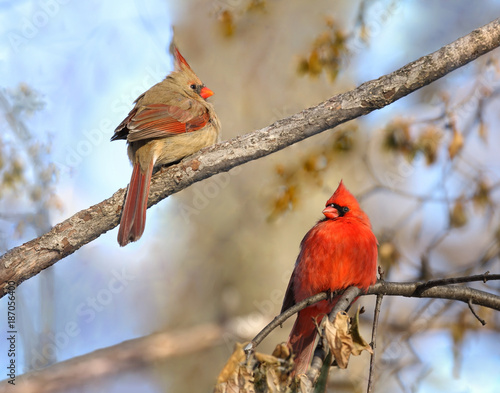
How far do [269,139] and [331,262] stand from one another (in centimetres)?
67

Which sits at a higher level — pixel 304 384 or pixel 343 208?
pixel 343 208

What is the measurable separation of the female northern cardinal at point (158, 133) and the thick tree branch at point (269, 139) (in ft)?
0.39

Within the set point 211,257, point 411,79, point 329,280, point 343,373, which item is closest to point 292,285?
point 329,280

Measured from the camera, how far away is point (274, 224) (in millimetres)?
6316

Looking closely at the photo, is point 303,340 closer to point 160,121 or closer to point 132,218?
point 132,218

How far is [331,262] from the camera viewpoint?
2.48m

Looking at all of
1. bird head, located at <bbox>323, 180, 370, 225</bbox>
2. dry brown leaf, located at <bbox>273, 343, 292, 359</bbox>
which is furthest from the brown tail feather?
dry brown leaf, located at <bbox>273, 343, 292, 359</bbox>

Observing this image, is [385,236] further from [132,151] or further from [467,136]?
[132,151]

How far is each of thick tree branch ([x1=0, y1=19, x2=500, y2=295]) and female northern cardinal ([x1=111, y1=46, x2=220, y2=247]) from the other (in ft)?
0.39

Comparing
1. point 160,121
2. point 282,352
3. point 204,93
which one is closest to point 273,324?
point 282,352

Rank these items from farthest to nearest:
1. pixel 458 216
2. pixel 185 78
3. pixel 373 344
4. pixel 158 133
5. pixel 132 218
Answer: pixel 458 216 → pixel 185 78 → pixel 158 133 → pixel 132 218 → pixel 373 344

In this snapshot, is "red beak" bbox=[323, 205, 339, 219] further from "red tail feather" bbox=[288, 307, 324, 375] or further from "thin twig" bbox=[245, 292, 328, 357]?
"thin twig" bbox=[245, 292, 328, 357]

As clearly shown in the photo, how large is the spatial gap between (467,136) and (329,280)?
3.56m

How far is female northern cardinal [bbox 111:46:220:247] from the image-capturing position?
2941 mm
